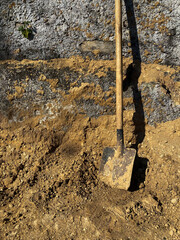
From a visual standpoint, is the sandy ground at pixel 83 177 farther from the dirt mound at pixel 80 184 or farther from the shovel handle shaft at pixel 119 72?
the shovel handle shaft at pixel 119 72

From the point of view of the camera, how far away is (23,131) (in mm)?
2148

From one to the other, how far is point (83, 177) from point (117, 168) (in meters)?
0.28

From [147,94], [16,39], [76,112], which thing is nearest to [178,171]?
[147,94]

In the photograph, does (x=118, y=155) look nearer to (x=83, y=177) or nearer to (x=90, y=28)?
(x=83, y=177)

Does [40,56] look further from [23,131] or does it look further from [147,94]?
[147,94]

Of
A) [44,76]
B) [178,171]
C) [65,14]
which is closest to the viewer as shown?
[178,171]

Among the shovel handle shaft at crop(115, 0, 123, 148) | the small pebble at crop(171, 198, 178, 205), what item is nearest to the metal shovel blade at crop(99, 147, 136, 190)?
the shovel handle shaft at crop(115, 0, 123, 148)

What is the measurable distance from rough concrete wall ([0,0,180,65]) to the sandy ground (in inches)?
4.9

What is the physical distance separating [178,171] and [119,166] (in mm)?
450

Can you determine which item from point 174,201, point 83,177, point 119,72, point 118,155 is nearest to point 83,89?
point 119,72

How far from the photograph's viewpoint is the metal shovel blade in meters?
1.83

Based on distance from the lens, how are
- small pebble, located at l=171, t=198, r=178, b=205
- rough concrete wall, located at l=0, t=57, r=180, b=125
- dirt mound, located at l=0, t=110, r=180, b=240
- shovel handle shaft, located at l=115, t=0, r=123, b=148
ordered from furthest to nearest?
1. rough concrete wall, located at l=0, t=57, r=180, b=125
2. shovel handle shaft, located at l=115, t=0, r=123, b=148
3. small pebble, located at l=171, t=198, r=178, b=205
4. dirt mound, located at l=0, t=110, r=180, b=240

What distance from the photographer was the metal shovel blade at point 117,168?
183 centimetres

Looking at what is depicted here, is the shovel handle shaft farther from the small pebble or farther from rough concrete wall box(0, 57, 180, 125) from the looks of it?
the small pebble
